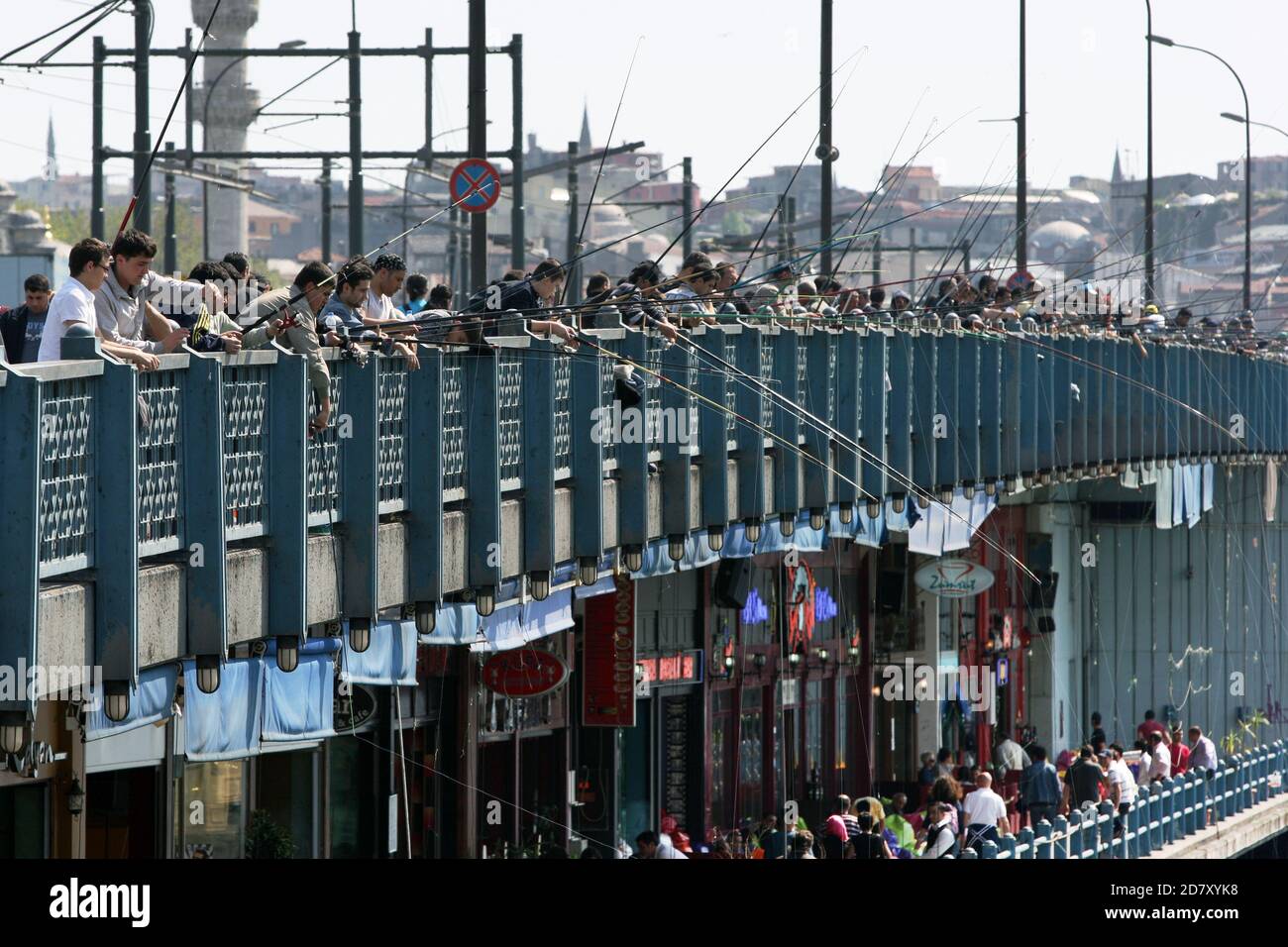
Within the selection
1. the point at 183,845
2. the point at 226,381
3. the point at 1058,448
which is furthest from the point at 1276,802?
the point at 226,381

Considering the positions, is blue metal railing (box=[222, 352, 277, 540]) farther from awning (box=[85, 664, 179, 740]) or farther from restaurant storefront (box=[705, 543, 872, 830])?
restaurant storefront (box=[705, 543, 872, 830])

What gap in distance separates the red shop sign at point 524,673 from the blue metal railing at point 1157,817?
4.05 metres

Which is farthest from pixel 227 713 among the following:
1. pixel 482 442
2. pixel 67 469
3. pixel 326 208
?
pixel 326 208

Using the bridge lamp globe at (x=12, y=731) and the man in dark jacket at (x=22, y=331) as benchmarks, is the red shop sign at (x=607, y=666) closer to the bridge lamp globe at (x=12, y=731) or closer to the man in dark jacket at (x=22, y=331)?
the man in dark jacket at (x=22, y=331)

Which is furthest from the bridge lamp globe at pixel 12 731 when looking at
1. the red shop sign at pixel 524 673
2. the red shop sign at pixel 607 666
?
the red shop sign at pixel 607 666

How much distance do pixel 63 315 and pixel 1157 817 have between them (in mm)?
21785

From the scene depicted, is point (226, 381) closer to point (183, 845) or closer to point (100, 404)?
point (100, 404)

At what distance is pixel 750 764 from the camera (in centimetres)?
3088

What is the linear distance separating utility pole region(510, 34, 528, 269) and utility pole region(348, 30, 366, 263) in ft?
7.12

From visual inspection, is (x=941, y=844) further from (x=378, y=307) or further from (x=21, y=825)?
(x=378, y=307)
